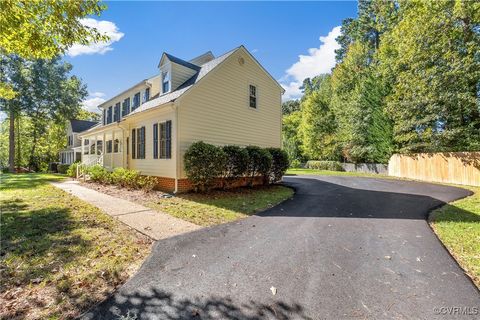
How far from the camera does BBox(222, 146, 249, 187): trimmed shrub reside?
10.8 meters

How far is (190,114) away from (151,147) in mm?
3019

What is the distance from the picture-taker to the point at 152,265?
3648 mm

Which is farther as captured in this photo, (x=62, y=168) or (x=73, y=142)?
(x=73, y=142)

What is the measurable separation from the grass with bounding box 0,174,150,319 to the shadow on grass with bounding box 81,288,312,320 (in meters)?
0.34

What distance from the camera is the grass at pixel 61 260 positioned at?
2709mm

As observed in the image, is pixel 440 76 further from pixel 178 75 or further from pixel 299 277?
pixel 299 277

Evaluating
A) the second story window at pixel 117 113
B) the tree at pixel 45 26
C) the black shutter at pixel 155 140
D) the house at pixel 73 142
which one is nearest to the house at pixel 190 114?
the black shutter at pixel 155 140

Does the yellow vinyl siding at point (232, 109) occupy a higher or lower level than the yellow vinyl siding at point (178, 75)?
lower

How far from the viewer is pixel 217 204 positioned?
27.5 ft

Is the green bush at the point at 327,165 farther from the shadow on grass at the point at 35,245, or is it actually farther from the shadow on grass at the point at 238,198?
the shadow on grass at the point at 35,245

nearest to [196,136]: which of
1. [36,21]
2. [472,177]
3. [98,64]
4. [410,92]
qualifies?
[36,21]

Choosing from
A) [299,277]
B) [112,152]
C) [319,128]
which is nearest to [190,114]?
[112,152]

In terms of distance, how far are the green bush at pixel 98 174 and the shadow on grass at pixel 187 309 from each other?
12.3 meters

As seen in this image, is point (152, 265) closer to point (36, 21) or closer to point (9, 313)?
point (9, 313)
